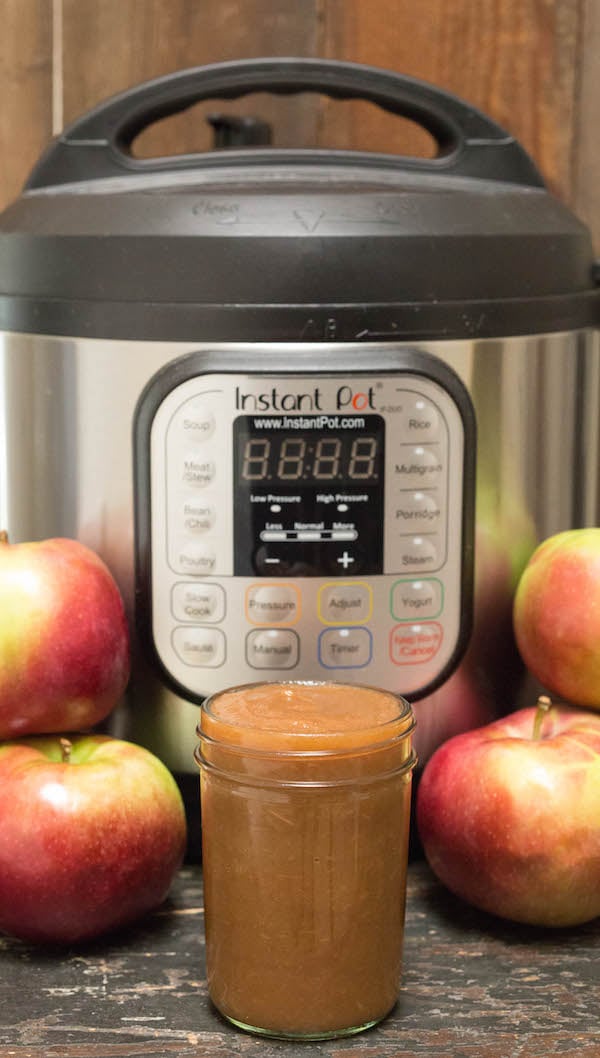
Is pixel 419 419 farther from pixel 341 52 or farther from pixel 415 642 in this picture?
pixel 341 52

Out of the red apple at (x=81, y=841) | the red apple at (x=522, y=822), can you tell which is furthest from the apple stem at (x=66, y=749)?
the red apple at (x=522, y=822)

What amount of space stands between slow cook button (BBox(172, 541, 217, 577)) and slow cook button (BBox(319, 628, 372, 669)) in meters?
0.08

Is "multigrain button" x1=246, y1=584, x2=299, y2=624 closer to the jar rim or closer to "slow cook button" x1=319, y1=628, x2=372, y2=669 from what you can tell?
"slow cook button" x1=319, y1=628, x2=372, y2=669

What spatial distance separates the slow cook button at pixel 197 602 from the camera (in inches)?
30.9

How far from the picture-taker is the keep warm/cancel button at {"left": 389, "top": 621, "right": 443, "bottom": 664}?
80cm

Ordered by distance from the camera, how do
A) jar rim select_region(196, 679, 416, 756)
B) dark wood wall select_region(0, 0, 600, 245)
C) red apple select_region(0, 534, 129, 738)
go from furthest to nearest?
dark wood wall select_region(0, 0, 600, 245)
red apple select_region(0, 534, 129, 738)
jar rim select_region(196, 679, 416, 756)

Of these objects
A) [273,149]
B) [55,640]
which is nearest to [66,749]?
[55,640]

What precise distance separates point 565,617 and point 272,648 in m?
0.17

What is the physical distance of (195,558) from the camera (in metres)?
0.78

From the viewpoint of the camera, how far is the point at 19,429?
83 centimetres

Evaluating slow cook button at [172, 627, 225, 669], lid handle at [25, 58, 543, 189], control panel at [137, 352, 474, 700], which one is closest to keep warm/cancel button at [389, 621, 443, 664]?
control panel at [137, 352, 474, 700]

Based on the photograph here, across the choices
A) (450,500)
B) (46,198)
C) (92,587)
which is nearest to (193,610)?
(92,587)

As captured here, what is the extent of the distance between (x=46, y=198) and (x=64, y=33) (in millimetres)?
329

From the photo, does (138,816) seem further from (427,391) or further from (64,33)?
(64,33)
